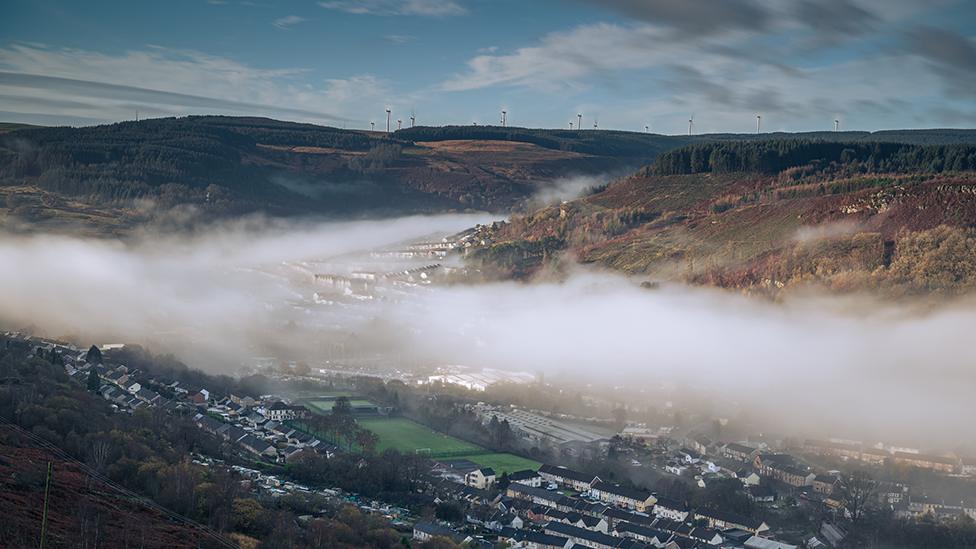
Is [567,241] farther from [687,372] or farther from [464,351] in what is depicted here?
[687,372]

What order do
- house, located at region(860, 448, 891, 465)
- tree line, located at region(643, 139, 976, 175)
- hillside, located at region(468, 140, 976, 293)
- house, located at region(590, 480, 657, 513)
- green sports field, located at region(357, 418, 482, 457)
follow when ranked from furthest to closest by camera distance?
tree line, located at region(643, 139, 976, 175) → hillside, located at region(468, 140, 976, 293) → green sports field, located at region(357, 418, 482, 457) → house, located at region(860, 448, 891, 465) → house, located at region(590, 480, 657, 513)

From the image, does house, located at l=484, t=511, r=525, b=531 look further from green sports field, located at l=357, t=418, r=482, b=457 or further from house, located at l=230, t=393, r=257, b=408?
house, located at l=230, t=393, r=257, b=408

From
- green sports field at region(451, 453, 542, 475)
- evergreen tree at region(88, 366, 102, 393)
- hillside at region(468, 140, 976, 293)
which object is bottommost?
green sports field at region(451, 453, 542, 475)

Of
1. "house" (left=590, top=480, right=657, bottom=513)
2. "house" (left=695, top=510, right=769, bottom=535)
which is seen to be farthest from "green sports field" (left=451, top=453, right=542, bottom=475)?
"house" (left=695, top=510, right=769, bottom=535)

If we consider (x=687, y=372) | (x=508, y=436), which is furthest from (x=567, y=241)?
(x=508, y=436)

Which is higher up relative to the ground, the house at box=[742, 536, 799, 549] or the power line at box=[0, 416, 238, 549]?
the power line at box=[0, 416, 238, 549]

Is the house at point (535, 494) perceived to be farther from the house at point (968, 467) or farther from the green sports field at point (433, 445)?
the house at point (968, 467)
